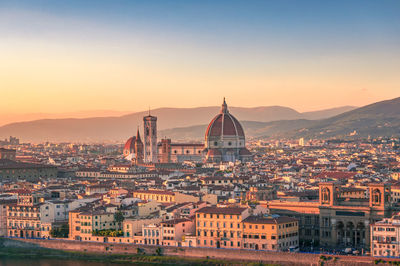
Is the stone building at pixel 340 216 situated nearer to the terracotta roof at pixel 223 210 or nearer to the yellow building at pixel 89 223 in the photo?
the terracotta roof at pixel 223 210

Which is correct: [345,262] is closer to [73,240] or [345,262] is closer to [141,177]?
[73,240]

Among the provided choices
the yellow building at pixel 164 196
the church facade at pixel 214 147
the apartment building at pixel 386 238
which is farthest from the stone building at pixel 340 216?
the church facade at pixel 214 147

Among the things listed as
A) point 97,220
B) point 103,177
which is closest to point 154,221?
point 97,220

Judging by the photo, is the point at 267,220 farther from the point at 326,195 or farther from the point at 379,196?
the point at 379,196

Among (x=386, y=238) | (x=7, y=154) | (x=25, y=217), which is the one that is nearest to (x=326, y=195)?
(x=386, y=238)

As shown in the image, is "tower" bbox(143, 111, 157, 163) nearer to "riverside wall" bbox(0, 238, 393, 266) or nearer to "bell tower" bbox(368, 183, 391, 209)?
"riverside wall" bbox(0, 238, 393, 266)
